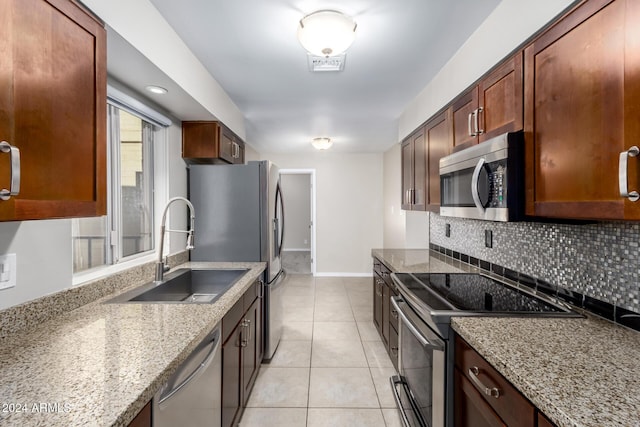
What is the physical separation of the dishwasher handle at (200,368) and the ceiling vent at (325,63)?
177 centimetres

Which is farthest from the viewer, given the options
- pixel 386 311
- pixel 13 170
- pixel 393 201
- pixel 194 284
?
pixel 393 201

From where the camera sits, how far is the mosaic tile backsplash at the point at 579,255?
1179 mm

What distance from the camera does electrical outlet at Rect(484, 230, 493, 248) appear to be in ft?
6.99

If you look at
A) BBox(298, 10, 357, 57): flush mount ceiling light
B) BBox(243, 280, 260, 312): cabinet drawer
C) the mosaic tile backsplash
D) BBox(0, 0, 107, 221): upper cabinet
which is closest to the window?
BBox(0, 0, 107, 221): upper cabinet

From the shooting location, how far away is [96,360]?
3.02ft

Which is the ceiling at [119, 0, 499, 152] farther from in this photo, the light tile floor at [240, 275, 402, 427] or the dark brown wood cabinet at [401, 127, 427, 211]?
the light tile floor at [240, 275, 402, 427]

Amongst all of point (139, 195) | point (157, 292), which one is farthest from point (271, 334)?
point (139, 195)

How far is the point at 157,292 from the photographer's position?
6.12 feet

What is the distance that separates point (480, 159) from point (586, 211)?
1.92 feet

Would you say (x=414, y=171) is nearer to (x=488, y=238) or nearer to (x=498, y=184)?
(x=488, y=238)

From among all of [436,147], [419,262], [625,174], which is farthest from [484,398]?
[436,147]

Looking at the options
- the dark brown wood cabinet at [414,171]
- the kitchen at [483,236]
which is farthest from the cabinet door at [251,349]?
the dark brown wood cabinet at [414,171]

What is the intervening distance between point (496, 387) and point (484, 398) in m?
0.11

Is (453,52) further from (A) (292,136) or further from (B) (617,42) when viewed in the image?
(A) (292,136)
